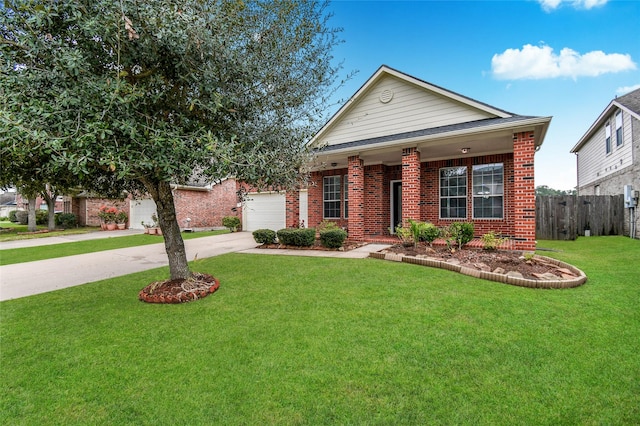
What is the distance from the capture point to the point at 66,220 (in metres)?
20.7

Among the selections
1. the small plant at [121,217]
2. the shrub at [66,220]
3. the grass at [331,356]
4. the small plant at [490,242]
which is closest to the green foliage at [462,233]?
the small plant at [490,242]

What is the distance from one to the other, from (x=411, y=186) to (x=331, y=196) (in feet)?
13.6

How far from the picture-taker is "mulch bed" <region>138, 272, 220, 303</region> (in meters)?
4.74

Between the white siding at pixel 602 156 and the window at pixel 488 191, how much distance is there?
23.4ft

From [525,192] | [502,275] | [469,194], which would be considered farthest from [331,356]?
[469,194]

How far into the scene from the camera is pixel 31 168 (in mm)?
4484

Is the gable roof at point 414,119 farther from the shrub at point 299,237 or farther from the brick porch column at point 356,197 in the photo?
the shrub at point 299,237

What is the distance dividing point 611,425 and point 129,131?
4974 mm

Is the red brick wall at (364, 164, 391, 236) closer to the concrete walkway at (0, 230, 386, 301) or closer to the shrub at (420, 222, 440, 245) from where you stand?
the concrete walkway at (0, 230, 386, 301)

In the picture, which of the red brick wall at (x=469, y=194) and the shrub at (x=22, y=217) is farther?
the shrub at (x=22, y=217)

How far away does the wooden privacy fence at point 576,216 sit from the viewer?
11.7 m

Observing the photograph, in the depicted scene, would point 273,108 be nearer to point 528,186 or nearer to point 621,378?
point 621,378

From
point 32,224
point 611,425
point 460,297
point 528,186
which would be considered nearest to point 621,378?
point 611,425

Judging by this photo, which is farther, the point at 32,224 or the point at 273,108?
the point at 32,224
